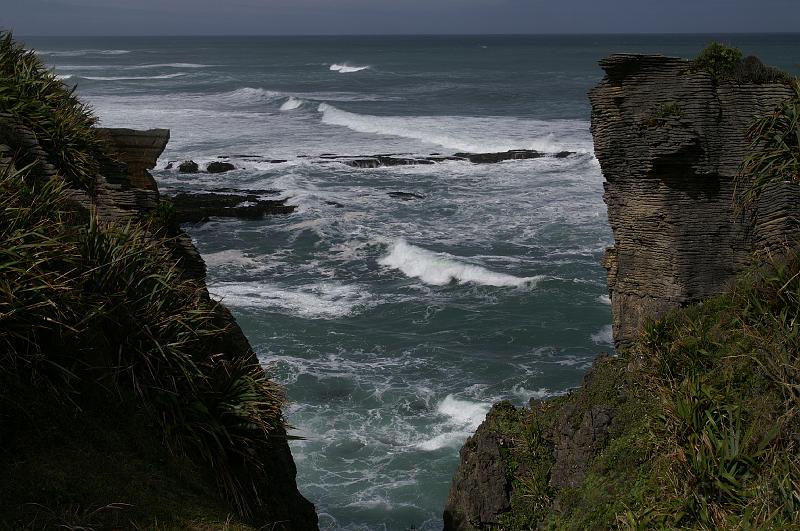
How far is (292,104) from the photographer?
7256cm

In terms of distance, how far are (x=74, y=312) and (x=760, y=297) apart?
344 inches

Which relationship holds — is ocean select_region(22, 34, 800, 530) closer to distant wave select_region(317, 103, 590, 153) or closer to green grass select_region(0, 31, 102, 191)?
distant wave select_region(317, 103, 590, 153)

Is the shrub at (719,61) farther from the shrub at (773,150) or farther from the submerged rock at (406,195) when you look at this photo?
the submerged rock at (406,195)

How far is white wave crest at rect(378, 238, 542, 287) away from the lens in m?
27.3

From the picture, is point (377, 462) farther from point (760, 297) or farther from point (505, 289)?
point (505, 289)

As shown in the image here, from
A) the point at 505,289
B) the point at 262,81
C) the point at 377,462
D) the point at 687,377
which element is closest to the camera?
the point at 687,377

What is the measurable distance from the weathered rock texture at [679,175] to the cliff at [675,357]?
2cm

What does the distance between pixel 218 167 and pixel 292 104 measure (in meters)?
30.4

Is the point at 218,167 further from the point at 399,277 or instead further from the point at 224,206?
the point at 399,277

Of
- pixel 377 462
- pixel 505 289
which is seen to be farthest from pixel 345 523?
pixel 505 289

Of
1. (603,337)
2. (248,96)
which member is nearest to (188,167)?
(603,337)

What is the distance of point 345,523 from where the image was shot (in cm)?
1498

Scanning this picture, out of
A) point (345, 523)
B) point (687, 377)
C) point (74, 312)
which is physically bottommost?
point (345, 523)

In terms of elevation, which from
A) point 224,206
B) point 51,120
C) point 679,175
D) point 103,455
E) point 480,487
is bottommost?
point 224,206
